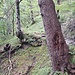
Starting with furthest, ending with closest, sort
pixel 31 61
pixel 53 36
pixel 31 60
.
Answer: pixel 31 60
pixel 31 61
pixel 53 36

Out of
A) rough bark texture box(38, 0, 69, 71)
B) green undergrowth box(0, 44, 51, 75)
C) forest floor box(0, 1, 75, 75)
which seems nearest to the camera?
rough bark texture box(38, 0, 69, 71)

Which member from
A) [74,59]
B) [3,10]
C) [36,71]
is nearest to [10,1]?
[3,10]

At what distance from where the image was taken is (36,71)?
7.80 meters

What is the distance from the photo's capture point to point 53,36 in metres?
6.37

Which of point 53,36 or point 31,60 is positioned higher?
point 53,36

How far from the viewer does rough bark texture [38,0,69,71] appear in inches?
249

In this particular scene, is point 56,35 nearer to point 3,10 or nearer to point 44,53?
point 44,53

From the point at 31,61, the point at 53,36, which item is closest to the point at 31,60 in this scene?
the point at 31,61

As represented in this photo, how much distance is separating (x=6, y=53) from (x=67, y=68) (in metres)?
4.93

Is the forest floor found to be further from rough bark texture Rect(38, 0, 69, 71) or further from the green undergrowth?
rough bark texture Rect(38, 0, 69, 71)

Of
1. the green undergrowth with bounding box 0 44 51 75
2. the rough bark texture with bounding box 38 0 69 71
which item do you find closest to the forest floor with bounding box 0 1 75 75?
the green undergrowth with bounding box 0 44 51 75

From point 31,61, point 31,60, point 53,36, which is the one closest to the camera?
point 53,36

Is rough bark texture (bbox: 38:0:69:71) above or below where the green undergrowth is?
above

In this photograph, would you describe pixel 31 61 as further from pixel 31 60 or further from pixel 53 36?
pixel 53 36
